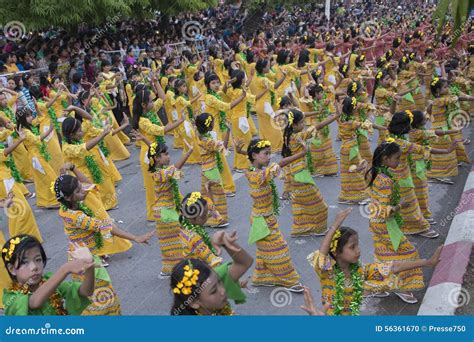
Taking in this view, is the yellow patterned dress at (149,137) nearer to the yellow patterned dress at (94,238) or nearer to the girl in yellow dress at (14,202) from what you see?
the girl in yellow dress at (14,202)

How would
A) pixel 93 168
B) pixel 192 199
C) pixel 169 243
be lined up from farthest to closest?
pixel 93 168, pixel 169 243, pixel 192 199

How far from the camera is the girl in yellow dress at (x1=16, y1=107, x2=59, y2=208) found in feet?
25.9

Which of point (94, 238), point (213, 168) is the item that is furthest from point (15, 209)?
point (213, 168)

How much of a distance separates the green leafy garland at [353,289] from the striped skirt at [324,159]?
5.04m

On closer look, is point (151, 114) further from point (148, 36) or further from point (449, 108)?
point (148, 36)

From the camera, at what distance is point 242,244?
22.2ft

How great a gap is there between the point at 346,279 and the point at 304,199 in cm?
270

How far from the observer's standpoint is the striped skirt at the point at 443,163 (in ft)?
27.9

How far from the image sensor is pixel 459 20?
4348 mm

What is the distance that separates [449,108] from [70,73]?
867 cm

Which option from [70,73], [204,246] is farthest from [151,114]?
[70,73]

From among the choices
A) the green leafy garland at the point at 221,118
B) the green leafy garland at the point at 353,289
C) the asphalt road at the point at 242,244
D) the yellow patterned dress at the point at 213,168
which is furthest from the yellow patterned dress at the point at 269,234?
the green leafy garland at the point at 221,118

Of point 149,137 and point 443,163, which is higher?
point 149,137

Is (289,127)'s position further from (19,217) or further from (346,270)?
(19,217)
